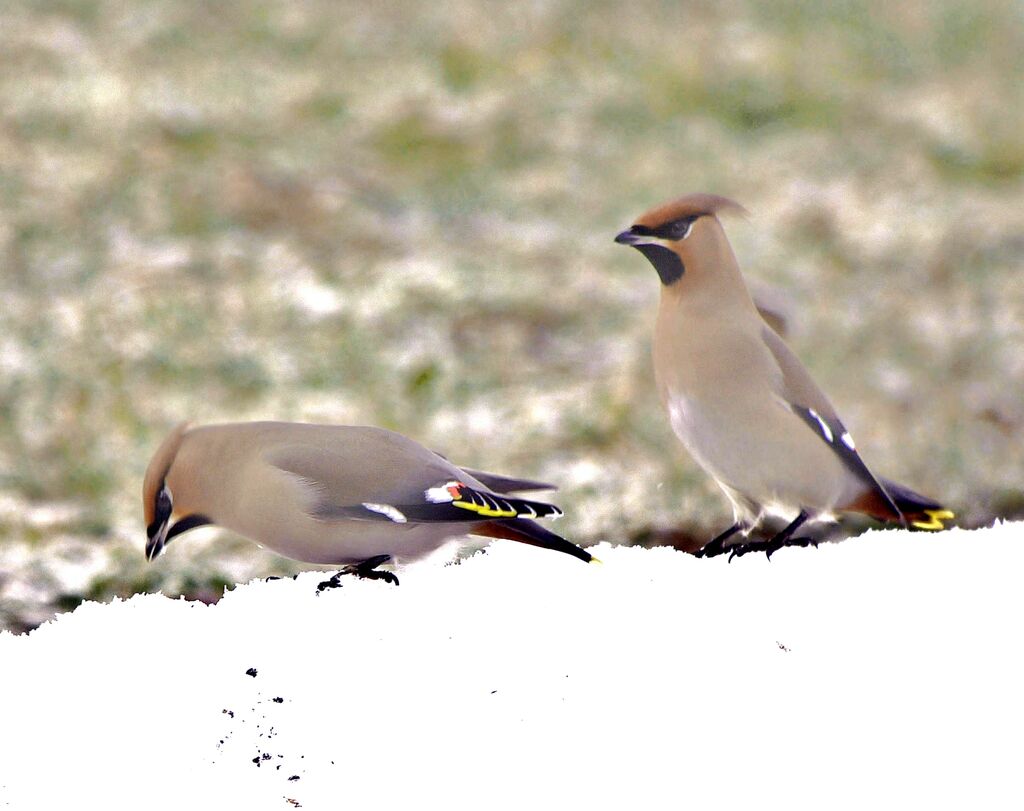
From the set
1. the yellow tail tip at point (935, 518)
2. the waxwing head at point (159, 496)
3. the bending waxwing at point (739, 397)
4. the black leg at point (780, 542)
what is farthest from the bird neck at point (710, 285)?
the waxwing head at point (159, 496)

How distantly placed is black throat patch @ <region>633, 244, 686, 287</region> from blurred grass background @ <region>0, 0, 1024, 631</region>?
7.67 feet

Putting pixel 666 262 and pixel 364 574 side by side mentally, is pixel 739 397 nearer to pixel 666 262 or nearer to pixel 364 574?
pixel 666 262

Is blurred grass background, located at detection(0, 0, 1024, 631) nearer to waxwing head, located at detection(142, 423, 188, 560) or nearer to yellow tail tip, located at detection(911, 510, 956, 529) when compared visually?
waxwing head, located at detection(142, 423, 188, 560)

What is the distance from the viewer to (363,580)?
3.32m

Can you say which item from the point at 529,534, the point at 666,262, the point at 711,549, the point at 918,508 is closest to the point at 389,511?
the point at 529,534

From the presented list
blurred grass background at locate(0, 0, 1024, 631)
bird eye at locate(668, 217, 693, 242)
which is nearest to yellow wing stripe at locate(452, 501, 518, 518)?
bird eye at locate(668, 217, 693, 242)

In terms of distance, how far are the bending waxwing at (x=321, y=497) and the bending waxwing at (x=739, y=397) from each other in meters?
0.53

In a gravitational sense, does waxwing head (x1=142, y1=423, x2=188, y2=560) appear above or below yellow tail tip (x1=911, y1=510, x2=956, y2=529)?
above

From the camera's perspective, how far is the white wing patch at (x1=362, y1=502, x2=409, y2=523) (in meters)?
2.97

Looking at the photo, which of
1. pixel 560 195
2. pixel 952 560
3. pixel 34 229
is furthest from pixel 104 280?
pixel 952 560

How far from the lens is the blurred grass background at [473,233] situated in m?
6.52

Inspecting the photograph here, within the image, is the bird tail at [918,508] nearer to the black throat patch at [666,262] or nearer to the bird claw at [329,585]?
the black throat patch at [666,262]

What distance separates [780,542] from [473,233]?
6022 mm

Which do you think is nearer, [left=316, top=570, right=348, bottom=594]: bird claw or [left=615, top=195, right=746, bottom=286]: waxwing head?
[left=615, top=195, right=746, bottom=286]: waxwing head
